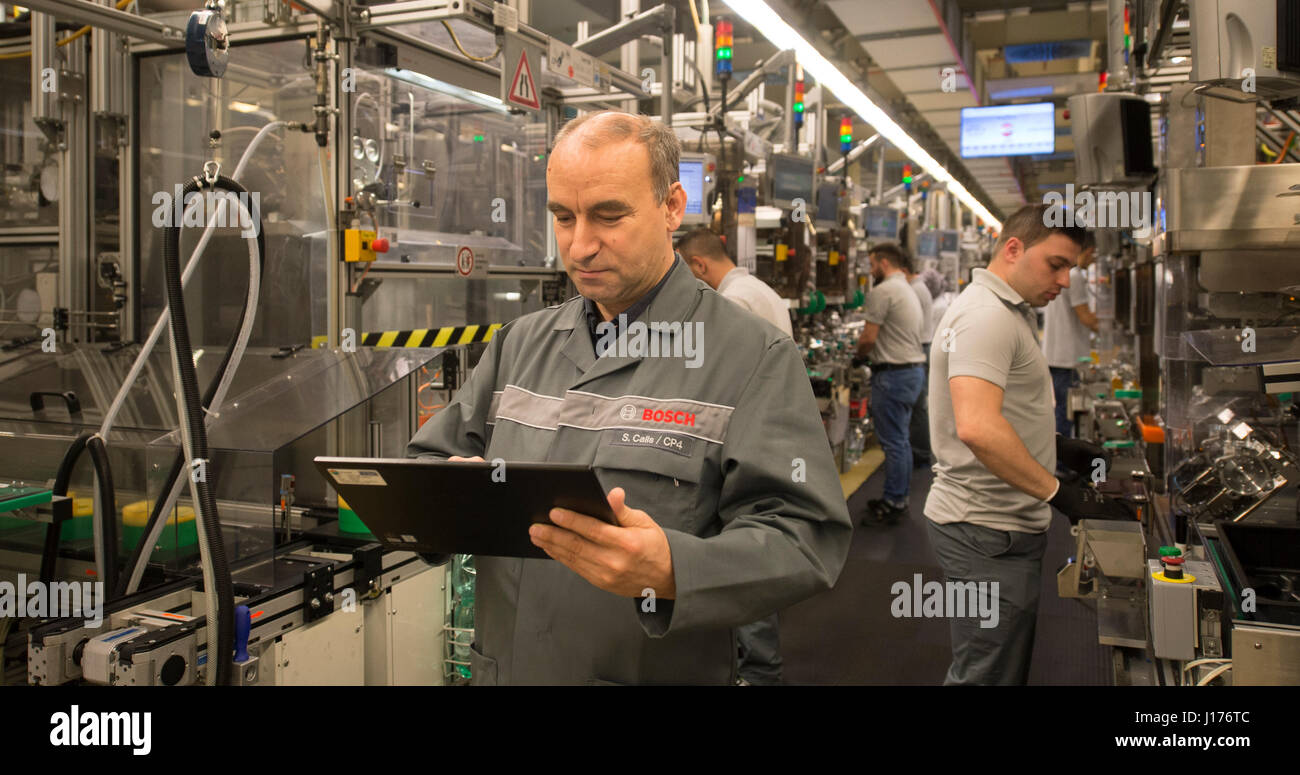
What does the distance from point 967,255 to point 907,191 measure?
507 centimetres

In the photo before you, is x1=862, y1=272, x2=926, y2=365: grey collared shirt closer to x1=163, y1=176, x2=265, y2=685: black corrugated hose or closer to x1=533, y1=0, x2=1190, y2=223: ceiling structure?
x1=533, y1=0, x2=1190, y2=223: ceiling structure

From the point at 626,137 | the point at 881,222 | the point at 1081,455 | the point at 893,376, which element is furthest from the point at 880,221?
the point at 626,137

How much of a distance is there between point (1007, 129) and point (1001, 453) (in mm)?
8538

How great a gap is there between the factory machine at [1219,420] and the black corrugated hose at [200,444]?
2.13m

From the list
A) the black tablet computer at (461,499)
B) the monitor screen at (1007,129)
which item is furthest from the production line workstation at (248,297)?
the monitor screen at (1007,129)

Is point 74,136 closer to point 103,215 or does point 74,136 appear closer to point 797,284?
point 103,215

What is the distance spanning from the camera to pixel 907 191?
13539 mm

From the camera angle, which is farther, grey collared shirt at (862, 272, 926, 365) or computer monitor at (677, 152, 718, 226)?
grey collared shirt at (862, 272, 926, 365)

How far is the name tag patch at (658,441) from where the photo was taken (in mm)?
1483

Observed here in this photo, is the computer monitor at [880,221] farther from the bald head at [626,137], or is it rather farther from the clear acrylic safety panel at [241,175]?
the bald head at [626,137]

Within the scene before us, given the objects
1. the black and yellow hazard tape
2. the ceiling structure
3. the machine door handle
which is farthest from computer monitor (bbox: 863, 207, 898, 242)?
the machine door handle

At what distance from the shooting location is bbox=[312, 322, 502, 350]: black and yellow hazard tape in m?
3.72

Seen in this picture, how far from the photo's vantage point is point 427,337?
4.20 metres

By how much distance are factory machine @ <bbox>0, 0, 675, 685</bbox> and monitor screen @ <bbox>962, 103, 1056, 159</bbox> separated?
6.35 m
